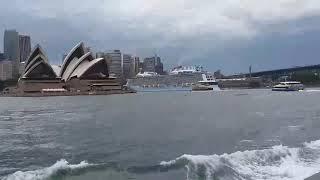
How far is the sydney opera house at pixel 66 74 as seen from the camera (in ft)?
409

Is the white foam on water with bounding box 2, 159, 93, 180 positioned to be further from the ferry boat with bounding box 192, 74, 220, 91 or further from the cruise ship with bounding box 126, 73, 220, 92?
the cruise ship with bounding box 126, 73, 220, 92

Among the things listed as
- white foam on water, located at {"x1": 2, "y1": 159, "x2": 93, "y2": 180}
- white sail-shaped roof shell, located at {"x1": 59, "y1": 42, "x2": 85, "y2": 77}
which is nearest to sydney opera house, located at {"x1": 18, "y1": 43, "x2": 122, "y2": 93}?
white sail-shaped roof shell, located at {"x1": 59, "y1": 42, "x2": 85, "y2": 77}

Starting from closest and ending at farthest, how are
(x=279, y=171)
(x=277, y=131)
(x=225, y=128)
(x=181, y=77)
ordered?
(x=279, y=171) < (x=277, y=131) < (x=225, y=128) < (x=181, y=77)

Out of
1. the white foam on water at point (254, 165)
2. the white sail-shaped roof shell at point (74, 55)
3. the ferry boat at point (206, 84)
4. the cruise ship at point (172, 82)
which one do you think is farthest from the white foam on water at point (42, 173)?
the cruise ship at point (172, 82)

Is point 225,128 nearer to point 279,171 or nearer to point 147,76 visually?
point 279,171

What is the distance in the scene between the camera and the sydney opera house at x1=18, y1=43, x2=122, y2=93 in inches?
4909

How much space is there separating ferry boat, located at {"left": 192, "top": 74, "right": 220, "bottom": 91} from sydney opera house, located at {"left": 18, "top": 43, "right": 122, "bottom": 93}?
39604mm

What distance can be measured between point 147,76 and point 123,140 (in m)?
160

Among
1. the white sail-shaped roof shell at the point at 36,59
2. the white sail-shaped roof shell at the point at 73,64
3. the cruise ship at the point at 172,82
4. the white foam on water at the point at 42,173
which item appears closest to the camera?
the white foam on water at the point at 42,173

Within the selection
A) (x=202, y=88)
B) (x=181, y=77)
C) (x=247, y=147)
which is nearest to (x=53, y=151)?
(x=247, y=147)

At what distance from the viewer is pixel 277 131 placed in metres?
28.0

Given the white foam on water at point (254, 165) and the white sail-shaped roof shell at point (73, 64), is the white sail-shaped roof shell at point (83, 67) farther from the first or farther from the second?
the white foam on water at point (254, 165)

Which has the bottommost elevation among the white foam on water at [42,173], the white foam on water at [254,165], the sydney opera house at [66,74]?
the white foam on water at [254,165]

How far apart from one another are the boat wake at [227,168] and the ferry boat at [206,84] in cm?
14166
